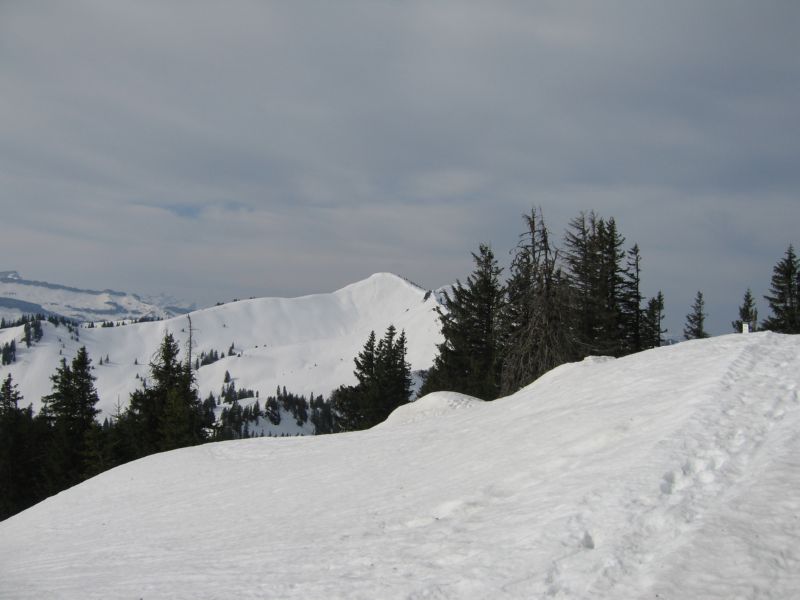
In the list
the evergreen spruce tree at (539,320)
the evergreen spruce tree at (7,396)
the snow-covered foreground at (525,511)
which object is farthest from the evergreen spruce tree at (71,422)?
the evergreen spruce tree at (539,320)

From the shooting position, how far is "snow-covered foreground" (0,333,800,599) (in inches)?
211

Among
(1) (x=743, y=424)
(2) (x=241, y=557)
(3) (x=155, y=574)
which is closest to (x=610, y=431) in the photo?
(1) (x=743, y=424)

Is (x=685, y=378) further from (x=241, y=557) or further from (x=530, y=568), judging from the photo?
(x=241, y=557)

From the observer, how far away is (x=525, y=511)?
702cm

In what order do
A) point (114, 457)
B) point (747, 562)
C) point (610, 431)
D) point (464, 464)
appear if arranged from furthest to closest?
point (114, 457) → point (464, 464) → point (610, 431) → point (747, 562)

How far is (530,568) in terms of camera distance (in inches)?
220

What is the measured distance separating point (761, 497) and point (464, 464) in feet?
17.0

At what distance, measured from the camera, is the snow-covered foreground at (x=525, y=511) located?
5363 mm

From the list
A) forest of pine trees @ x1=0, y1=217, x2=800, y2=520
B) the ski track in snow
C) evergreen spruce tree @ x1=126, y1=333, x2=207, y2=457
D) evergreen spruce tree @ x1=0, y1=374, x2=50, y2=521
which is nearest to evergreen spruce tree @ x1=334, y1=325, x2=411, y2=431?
forest of pine trees @ x1=0, y1=217, x2=800, y2=520

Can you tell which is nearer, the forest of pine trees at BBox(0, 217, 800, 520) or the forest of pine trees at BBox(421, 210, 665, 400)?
the forest of pine trees at BBox(421, 210, 665, 400)

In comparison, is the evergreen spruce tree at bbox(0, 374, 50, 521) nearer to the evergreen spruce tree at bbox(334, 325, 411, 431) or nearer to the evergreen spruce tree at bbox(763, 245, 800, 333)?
the evergreen spruce tree at bbox(334, 325, 411, 431)

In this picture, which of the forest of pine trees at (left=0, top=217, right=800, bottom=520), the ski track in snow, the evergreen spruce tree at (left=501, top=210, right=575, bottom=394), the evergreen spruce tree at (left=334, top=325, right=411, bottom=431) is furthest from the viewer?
the evergreen spruce tree at (left=334, top=325, right=411, bottom=431)

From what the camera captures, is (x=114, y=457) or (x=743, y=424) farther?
(x=114, y=457)

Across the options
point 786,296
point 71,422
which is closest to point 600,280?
point 786,296
